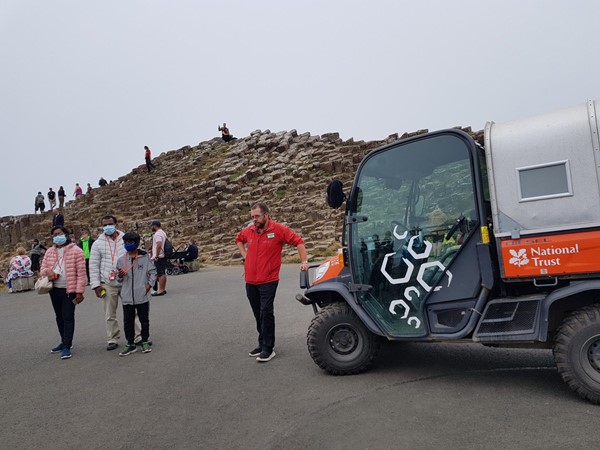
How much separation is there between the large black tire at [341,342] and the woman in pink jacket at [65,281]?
13.0 feet

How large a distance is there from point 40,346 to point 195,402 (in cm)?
457

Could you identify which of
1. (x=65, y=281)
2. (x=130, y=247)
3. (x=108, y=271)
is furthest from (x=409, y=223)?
(x=65, y=281)

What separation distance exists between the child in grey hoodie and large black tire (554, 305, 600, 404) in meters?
5.30

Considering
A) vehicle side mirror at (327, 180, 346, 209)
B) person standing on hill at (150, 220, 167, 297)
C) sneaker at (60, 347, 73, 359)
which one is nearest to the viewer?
vehicle side mirror at (327, 180, 346, 209)

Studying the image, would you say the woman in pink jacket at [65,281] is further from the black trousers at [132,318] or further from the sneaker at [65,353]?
the black trousers at [132,318]

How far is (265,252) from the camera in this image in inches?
250

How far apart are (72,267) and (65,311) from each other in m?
0.67

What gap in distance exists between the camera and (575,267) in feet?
13.5

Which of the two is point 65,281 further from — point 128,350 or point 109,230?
point 128,350

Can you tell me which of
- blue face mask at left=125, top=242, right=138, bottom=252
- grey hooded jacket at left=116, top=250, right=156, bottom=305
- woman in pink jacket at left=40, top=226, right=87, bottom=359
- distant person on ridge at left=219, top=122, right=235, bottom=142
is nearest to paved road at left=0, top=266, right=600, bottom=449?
woman in pink jacket at left=40, top=226, right=87, bottom=359

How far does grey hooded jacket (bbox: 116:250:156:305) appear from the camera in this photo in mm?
7090

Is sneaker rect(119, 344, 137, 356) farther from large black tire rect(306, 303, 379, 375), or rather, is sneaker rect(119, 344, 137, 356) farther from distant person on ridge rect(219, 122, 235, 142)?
distant person on ridge rect(219, 122, 235, 142)

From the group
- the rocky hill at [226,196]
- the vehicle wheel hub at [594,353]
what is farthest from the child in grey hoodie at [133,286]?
the rocky hill at [226,196]

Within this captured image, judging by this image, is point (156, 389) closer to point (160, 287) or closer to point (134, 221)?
point (160, 287)
